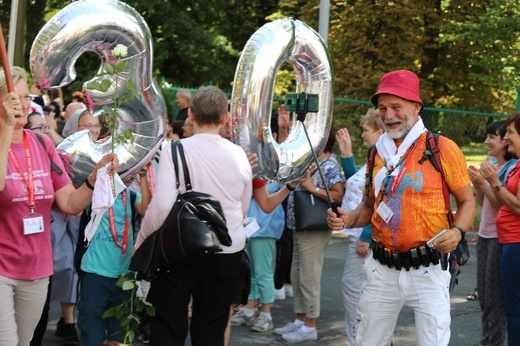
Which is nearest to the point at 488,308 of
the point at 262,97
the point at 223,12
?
the point at 262,97

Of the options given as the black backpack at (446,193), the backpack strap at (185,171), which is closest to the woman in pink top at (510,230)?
the black backpack at (446,193)

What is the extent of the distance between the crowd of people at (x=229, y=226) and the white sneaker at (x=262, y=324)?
86cm

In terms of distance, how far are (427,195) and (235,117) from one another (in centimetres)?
135

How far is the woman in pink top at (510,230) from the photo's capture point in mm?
6062

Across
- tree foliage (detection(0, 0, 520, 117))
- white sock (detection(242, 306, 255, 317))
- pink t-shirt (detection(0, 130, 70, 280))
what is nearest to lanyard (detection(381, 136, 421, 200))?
pink t-shirt (detection(0, 130, 70, 280))

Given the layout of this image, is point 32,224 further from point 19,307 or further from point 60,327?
point 60,327

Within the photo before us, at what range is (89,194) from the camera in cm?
472

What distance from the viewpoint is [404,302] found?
509 centimetres

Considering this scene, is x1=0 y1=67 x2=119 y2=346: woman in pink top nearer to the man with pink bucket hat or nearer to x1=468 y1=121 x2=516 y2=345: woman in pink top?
the man with pink bucket hat

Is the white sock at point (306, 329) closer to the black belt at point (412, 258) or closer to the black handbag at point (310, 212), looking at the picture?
the black handbag at point (310, 212)

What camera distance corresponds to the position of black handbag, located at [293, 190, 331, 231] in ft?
24.1

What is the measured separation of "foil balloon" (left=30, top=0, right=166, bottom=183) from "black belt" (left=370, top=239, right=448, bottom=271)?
1621 millimetres

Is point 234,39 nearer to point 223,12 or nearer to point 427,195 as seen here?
point 223,12

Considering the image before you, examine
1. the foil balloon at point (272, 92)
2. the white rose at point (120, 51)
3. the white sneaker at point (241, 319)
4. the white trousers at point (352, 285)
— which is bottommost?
the white sneaker at point (241, 319)
